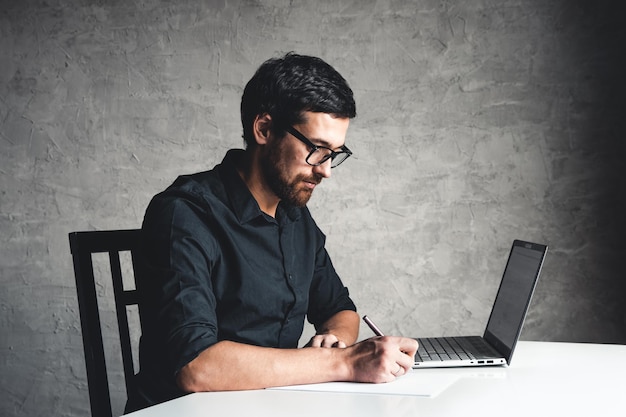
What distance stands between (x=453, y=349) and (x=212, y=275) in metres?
0.59

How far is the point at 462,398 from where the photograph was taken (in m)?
1.27

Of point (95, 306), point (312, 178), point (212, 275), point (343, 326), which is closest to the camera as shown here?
point (95, 306)

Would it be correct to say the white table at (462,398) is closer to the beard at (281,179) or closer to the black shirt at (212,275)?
the black shirt at (212,275)

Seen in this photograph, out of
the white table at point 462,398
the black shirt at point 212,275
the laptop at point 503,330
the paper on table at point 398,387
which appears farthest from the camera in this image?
the laptop at point 503,330

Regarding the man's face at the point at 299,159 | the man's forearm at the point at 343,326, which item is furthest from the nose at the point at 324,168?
the man's forearm at the point at 343,326

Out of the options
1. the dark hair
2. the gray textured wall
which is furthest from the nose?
the gray textured wall

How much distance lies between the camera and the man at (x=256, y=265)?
137 centimetres

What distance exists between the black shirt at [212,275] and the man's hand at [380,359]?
0.28m

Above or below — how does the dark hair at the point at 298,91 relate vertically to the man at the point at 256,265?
above

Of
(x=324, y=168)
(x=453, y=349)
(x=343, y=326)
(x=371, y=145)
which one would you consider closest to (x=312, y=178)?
(x=324, y=168)

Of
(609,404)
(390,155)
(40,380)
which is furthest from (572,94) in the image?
(40,380)

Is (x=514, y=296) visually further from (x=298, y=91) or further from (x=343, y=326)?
(x=298, y=91)

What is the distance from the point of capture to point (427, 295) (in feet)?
9.68

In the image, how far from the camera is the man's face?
1.69 m
